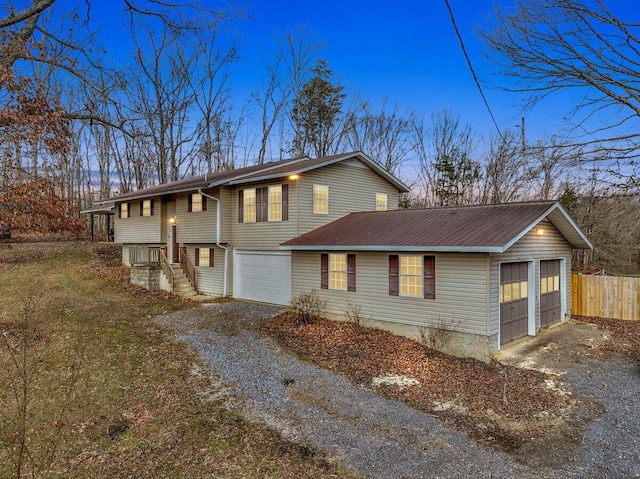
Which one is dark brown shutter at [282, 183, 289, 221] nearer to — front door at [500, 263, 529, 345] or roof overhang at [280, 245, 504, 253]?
roof overhang at [280, 245, 504, 253]

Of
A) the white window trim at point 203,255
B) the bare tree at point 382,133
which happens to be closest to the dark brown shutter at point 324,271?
the white window trim at point 203,255

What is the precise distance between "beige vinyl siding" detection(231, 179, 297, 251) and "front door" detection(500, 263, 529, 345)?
7.55 meters

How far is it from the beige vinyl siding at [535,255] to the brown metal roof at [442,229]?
1.24ft

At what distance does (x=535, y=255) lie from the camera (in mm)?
12000

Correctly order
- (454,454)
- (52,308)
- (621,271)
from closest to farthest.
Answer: (454,454) < (52,308) < (621,271)

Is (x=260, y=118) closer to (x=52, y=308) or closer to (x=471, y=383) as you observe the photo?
(x=52, y=308)

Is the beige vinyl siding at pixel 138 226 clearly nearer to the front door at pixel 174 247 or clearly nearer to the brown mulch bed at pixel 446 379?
the front door at pixel 174 247

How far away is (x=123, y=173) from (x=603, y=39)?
38.4 metres

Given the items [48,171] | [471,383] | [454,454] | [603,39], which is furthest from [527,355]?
[48,171]

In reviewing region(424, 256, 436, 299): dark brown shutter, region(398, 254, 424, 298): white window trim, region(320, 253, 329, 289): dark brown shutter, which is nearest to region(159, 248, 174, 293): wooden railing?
region(320, 253, 329, 289): dark brown shutter

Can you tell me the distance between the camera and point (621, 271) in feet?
92.3

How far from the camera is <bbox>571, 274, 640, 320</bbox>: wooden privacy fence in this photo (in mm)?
13641

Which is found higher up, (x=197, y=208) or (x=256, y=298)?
(x=197, y=208)

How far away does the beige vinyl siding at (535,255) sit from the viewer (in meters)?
9.97
